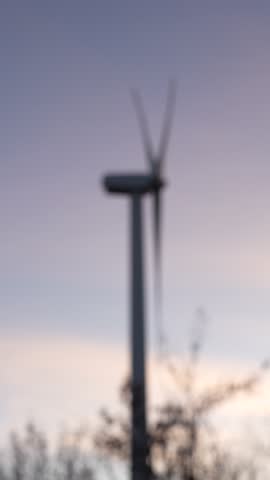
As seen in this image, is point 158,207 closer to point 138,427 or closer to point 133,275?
point 133,275

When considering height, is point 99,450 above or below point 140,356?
below

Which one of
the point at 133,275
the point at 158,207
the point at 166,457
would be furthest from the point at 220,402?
the point at 158,207

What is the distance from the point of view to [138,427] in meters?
28.8

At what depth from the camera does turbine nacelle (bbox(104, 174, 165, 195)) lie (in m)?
36.2

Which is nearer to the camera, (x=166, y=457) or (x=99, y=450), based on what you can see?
(x=166, y=457)

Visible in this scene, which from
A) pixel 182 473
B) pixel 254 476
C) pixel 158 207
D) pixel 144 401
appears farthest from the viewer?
pixel 254 476

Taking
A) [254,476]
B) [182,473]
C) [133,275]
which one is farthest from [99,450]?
[254,476]

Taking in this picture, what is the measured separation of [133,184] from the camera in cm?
3631

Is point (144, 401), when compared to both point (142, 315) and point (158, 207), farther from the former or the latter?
point (158, 207)

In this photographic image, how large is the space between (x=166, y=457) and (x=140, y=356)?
428 cm

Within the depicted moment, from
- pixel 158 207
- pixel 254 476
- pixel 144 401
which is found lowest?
pixel 254 476

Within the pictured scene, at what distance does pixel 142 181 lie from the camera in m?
36.3

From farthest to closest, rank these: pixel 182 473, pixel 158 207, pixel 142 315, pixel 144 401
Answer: pixel 158 207
pixel 142 315
pixel 144 401
pixel 182 473

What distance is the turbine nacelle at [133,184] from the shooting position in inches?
1425
